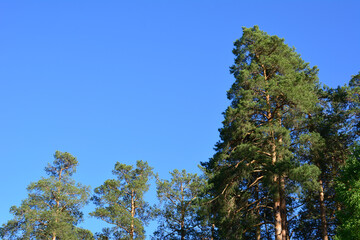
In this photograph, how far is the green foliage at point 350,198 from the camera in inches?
868

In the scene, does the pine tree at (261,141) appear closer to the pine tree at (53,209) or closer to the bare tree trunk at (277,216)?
the bare tree trunk at (277,216)

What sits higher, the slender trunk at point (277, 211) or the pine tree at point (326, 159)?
the pine tree at point (326, 159)

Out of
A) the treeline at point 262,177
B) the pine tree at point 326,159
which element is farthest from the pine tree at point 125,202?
the pine tree at point 326,159

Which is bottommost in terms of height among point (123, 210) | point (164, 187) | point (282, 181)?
point (282, 181)

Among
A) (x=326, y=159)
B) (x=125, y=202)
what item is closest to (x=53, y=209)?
(x=125, y=202)

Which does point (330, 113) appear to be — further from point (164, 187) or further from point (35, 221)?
point (35, 221)

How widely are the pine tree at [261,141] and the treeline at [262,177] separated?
58 mm

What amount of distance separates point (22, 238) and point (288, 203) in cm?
2036

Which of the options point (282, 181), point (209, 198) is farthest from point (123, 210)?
point (282, 181)

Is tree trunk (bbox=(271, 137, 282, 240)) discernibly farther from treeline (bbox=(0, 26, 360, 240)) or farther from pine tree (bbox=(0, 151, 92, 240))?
pine tree (bbox=(0, 151, 92, 240))

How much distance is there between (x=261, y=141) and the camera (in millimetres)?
24750

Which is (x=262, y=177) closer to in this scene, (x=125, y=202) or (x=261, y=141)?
(x=261, y=141)

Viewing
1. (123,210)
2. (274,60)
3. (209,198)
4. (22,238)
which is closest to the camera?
(209,198)

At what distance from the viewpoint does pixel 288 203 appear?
30594 mm
